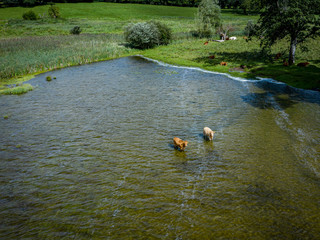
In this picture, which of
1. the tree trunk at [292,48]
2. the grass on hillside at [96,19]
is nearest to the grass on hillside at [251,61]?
the tree trunk at [292,48]

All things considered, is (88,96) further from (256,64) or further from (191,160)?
(256,64)

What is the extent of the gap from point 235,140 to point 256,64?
82.7 ft

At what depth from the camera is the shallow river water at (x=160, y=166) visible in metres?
9.61

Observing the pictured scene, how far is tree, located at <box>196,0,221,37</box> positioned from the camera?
6913 centimetres

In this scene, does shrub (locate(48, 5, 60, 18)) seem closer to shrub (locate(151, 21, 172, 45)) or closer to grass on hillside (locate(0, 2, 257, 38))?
grass on hillside (locate(0, 2, 257, 38))

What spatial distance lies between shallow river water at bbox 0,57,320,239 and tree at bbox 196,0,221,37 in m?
51.7

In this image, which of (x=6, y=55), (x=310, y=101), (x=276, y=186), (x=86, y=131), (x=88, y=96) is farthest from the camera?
(x=6, y=55)

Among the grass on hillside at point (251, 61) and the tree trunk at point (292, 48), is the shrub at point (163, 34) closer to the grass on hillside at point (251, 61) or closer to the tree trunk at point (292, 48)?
the grass on hillside at point (251, 61)

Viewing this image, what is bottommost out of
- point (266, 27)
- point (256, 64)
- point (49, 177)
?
point (49, 177)

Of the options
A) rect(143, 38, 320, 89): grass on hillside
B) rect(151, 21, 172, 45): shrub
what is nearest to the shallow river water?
rect(143, 38, 320, 89): grass on hillside

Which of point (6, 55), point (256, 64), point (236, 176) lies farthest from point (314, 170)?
point (6, 55)

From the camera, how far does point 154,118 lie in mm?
20391

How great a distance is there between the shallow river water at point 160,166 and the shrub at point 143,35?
35157 millimetres

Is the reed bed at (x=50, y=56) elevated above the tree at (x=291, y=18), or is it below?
below
